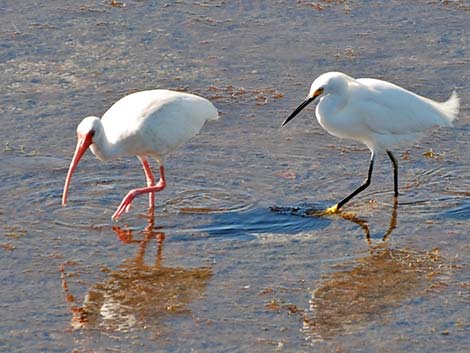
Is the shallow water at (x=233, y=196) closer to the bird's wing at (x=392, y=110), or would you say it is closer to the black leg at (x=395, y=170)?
the black leg at (x=395, y=170)

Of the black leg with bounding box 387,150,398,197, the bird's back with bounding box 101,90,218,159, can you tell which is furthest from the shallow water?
the bird's back with bounding box 101,90,218,159

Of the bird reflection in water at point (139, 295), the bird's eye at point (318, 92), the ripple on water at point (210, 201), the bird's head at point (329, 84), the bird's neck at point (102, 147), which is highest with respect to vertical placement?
the bird's head at point (329, 84)

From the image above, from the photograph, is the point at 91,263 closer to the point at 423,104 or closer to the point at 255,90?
the point at 423,104

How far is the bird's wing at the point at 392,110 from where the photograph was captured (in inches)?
311

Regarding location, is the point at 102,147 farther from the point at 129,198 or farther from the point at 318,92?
the point at 318,92

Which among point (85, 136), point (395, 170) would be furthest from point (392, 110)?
point (85, 136)

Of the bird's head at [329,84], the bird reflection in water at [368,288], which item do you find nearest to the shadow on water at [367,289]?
the bird reflection in water at [368,288]

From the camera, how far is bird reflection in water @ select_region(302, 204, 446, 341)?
6.32 metres

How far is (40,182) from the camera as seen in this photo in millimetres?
8078

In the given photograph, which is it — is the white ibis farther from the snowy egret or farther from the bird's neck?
the snowy egret

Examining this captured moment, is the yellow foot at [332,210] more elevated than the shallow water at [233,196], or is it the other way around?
the shallow water at [233,196]

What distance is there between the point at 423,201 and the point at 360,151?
35.3 inches

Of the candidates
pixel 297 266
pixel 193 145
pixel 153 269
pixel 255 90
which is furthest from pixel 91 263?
pixel 255 90

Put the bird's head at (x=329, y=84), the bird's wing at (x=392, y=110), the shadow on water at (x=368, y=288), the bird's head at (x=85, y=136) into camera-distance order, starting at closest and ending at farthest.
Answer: the shadow on water at (x=368, y=288)
the bird's head at (x=85, y=136)
the bird's head at (x=329, y=84)
the bird's wing at (x=392, y=110)
